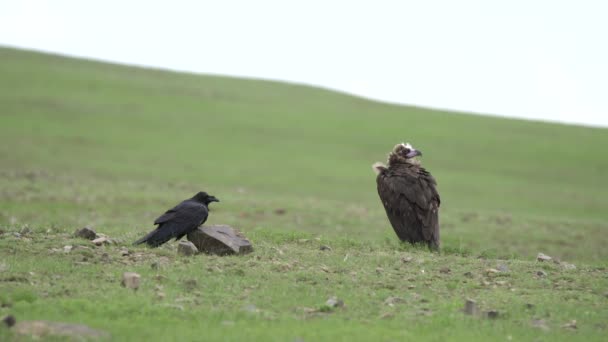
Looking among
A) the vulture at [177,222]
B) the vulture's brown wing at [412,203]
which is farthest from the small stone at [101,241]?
the vulture's brown wing at [412,203]

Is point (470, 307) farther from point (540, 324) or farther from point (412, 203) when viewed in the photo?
point (412, 203)

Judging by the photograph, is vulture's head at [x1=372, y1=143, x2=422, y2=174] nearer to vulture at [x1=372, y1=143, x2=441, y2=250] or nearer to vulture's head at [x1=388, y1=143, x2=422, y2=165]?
vulture's head at [x1=388, y1=143, x2=422, y2=165]

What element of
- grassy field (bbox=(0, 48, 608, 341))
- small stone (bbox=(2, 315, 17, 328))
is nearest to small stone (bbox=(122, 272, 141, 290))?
grassy field (bbox=(0, 48, 608, 341))

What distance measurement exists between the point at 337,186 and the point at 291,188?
107 inches

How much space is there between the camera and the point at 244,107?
64.2 metres

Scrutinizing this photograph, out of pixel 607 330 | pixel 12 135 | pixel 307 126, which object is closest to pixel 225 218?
pixel 607 330

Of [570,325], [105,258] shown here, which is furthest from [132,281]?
[570,325]

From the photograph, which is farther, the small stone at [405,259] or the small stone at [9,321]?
the small stone at [405,259]

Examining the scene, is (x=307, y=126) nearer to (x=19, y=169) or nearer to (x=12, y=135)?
(x=12, y=135)

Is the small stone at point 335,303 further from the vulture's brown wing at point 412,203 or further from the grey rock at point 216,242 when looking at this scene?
the vulture's brown wing at point 412,203

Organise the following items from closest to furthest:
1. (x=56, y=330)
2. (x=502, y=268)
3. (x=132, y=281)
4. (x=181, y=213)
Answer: (x=56, y=330) → (x=132, y=281) → (x=502, y=268) → (x=181, y=213)

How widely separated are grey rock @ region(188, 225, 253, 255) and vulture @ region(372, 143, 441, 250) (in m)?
2.85

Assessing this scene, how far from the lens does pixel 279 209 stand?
3002 centimetres

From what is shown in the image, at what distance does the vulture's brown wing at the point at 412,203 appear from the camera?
13594 millimetres
